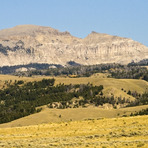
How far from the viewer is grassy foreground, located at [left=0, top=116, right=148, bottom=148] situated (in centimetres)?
5303

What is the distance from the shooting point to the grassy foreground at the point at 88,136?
5303 cm

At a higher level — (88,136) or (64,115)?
(88,136)

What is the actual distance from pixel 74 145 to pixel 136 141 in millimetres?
7425

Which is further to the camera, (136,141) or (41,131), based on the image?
(41,131)

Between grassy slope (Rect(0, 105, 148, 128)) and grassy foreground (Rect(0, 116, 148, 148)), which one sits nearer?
grassy foreground (Rect(0, 116, 148, 148))

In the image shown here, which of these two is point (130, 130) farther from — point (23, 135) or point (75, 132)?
point (23, 135)

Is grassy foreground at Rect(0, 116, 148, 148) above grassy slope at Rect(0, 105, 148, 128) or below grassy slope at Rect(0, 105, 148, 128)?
above

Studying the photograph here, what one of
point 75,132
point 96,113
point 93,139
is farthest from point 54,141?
point 96,113

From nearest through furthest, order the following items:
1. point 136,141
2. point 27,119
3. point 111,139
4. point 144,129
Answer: point 136,141 < point 111,139 < point 144,129 < point 27,119

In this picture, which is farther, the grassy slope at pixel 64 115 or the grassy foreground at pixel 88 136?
the grassy slope at pixel 64 115

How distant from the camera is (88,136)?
61625mm

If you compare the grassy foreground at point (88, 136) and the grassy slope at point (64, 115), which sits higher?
the grassy foreground at point (88, 136)

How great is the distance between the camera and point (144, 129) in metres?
63.0

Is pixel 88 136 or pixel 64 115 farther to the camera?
pixel 64 115
